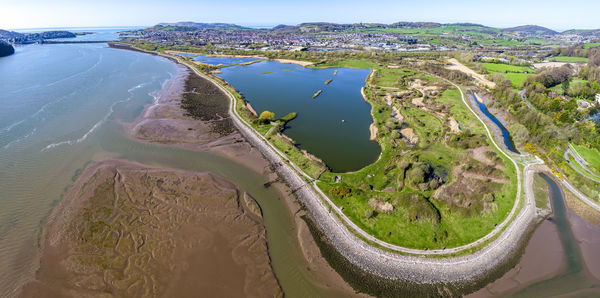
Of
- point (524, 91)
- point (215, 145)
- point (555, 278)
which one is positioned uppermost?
point (524, 91)

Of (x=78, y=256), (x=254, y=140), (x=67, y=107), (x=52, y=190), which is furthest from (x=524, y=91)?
(x=67, y=107)

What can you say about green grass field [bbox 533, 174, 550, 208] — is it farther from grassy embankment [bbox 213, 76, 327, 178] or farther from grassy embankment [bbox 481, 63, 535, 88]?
grassy embankment [bbox 481, 63, 535, 88]

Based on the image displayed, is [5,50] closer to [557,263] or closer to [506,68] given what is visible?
[557,263]

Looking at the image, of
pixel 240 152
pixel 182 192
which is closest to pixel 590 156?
pixel 240 152

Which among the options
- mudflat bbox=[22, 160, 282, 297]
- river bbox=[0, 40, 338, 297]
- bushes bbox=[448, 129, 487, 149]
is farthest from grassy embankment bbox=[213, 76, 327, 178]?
bushes bbox=[448, 129, 487, 149]

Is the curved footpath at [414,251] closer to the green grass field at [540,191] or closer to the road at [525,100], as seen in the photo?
the green grass field at [540,191]

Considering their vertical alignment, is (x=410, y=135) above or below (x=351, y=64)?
below

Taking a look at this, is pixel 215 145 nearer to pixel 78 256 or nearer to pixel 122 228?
pixel 122 228
